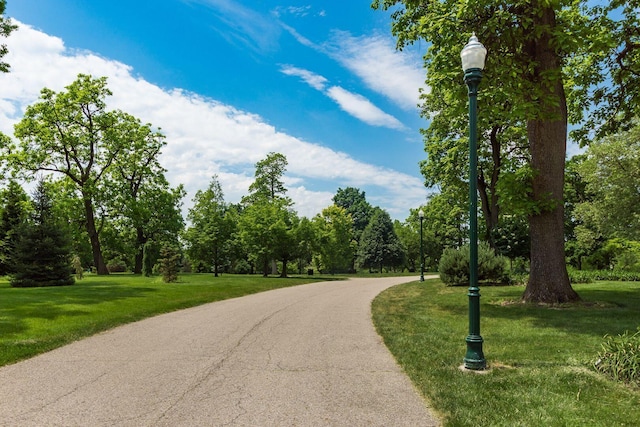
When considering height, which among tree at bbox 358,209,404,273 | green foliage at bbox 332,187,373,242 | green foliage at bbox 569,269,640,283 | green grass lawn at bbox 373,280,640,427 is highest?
green foliage at bbox 332,187,373,242

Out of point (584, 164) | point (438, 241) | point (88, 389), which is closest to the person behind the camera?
point (88, 389)

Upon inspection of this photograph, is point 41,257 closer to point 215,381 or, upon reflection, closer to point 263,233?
point 263,233

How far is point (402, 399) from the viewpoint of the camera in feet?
16.4

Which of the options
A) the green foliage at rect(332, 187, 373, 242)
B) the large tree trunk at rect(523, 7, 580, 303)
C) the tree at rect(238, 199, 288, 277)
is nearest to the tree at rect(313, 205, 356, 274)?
the tree at rect(238, 199, 288, 277)

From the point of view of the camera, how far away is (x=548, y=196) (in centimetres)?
1226

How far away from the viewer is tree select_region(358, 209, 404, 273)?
60.2m

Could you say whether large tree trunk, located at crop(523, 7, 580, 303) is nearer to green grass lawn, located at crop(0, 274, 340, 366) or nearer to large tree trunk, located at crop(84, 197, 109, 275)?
green grass lawn, located at crop(0, 274, 340, 366)

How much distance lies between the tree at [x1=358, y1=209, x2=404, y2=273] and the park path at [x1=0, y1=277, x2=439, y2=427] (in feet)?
168

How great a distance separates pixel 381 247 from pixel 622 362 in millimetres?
55204

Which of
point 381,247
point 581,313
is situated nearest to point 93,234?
point 581,313

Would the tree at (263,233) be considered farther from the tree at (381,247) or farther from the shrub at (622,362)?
the shrub at (622,362)

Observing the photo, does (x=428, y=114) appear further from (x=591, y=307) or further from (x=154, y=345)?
(x=154, y=345)

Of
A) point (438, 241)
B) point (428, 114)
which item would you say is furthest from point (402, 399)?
point (438, 241)

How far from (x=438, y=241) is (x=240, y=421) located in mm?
56910
